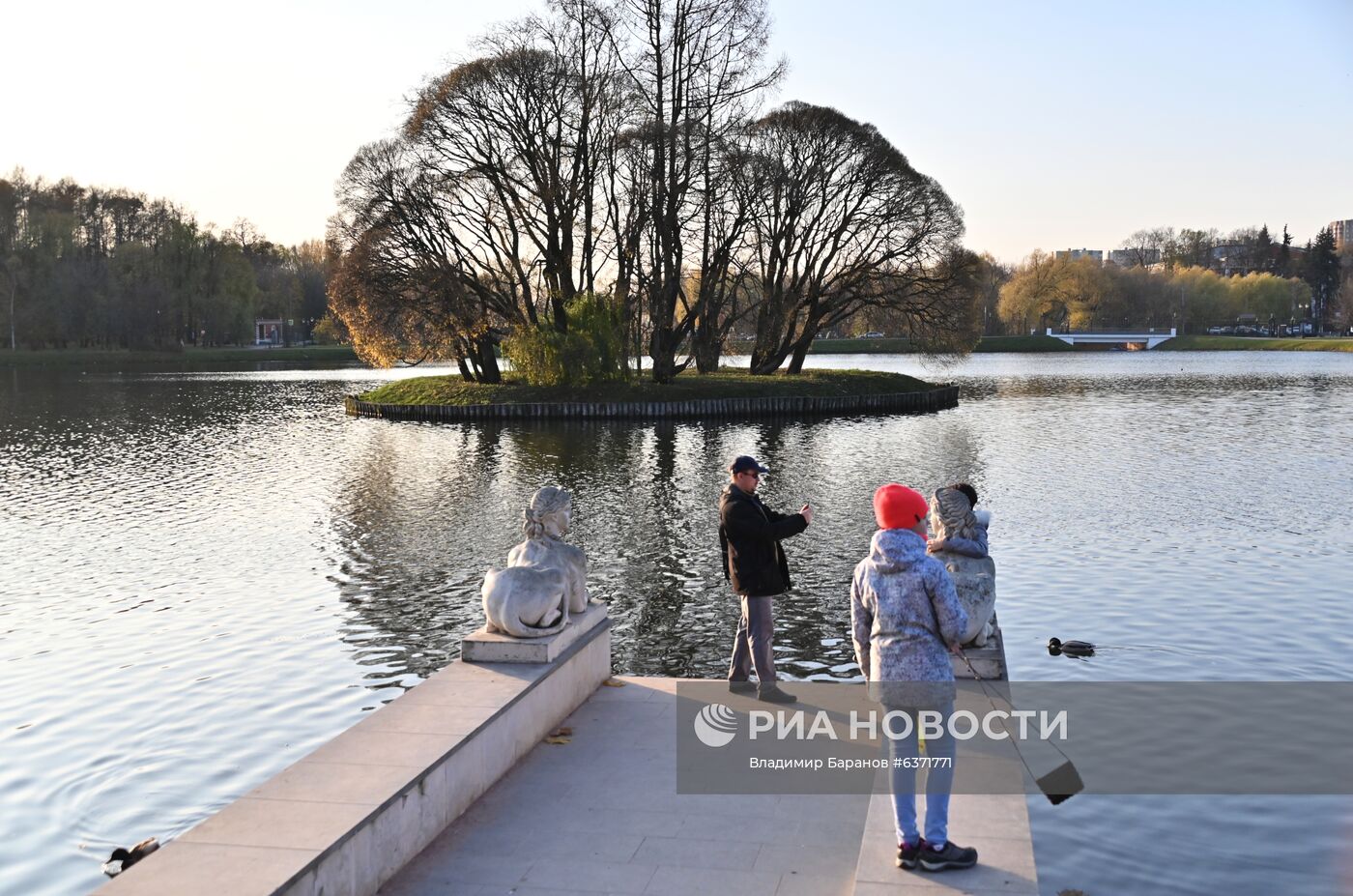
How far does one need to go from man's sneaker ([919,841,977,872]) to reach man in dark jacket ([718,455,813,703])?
9.95 feet

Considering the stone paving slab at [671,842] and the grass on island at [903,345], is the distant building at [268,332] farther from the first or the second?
the stone paving slab at [671,842]

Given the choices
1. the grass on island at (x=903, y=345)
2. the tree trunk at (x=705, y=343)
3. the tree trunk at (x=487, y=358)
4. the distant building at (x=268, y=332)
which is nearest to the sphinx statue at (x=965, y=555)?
the tree trunk at (x=487, y=358)

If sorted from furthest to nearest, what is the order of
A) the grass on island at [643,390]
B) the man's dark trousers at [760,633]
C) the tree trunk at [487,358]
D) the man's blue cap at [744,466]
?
the tree trunk at [487,358]
the grass on island at [643,390]
the man's dark trousers at [760,633]
the man's blue cap at [744,466]

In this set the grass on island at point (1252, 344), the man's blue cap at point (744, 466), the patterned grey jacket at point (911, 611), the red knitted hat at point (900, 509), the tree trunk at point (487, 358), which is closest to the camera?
the patterned grey jacket at point (911, 611)

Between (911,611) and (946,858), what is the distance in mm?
1191

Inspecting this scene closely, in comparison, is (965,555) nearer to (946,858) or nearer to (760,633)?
(760,633)

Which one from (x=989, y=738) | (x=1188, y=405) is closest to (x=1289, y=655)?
(x=989, y=738)

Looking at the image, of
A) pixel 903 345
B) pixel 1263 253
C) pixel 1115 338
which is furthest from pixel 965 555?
pixel 1263 253

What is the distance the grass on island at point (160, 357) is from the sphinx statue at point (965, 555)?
308 ft

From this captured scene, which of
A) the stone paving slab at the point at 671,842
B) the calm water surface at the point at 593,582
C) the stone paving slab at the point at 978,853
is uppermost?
the stone paving slab at the point at 978,853

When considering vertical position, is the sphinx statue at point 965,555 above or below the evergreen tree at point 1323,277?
below

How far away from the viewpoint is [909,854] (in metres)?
5.62

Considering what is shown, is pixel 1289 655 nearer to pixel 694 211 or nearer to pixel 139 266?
pixel 694 211

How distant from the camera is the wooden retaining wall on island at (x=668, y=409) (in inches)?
1742
